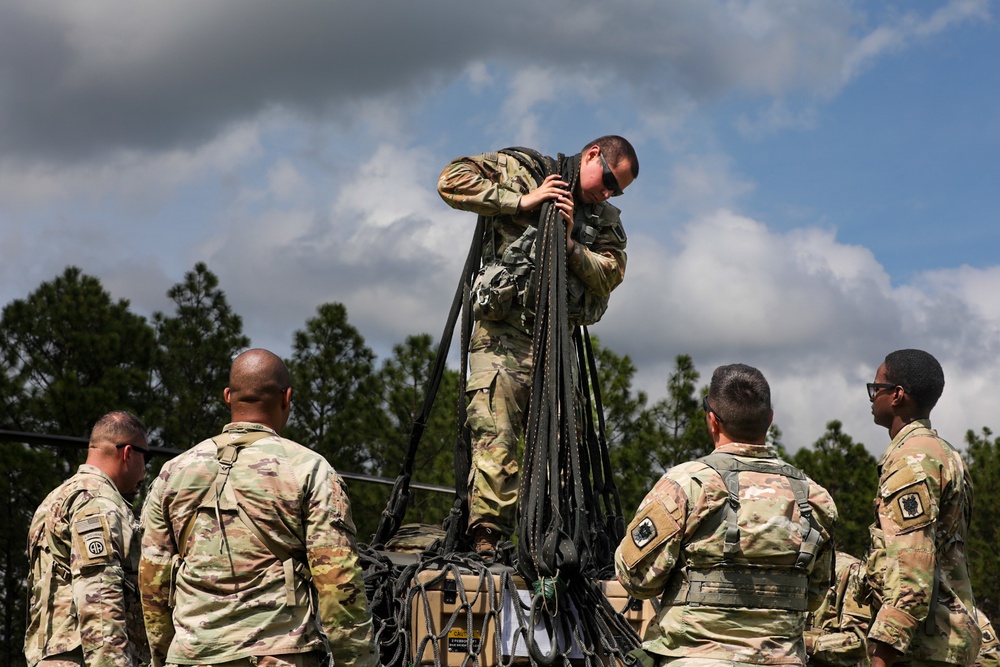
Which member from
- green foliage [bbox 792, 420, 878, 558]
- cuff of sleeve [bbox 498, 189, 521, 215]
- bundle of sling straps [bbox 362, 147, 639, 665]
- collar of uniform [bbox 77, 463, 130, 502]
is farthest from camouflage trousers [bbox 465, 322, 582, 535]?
green foliage [bbox 792, 420, 878, 558]

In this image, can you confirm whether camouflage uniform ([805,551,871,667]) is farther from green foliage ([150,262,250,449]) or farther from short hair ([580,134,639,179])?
green foliage ([150,262,250,449])

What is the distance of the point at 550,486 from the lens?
5.09 m

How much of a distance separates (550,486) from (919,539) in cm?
154

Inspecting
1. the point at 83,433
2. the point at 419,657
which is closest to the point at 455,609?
the point at 419,657

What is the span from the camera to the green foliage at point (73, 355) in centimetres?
1336

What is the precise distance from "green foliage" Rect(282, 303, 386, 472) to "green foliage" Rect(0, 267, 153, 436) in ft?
5.96

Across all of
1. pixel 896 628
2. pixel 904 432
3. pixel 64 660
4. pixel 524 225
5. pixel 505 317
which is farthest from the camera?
pixel 524 225

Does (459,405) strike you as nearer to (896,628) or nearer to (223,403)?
(896,628)

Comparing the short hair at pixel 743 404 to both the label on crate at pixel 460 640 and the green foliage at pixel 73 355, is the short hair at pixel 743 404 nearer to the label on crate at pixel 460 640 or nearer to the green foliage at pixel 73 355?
the label on crate at pixel 460 640

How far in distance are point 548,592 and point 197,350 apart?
10.7 meters

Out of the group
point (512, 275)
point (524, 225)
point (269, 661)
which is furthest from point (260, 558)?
point (524, 225)

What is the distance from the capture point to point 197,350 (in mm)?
14766

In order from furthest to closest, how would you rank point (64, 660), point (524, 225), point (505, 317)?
point (524, 225) → point (505, 317) → point (64, 660)

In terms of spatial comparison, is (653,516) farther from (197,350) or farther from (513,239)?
(197,350)
